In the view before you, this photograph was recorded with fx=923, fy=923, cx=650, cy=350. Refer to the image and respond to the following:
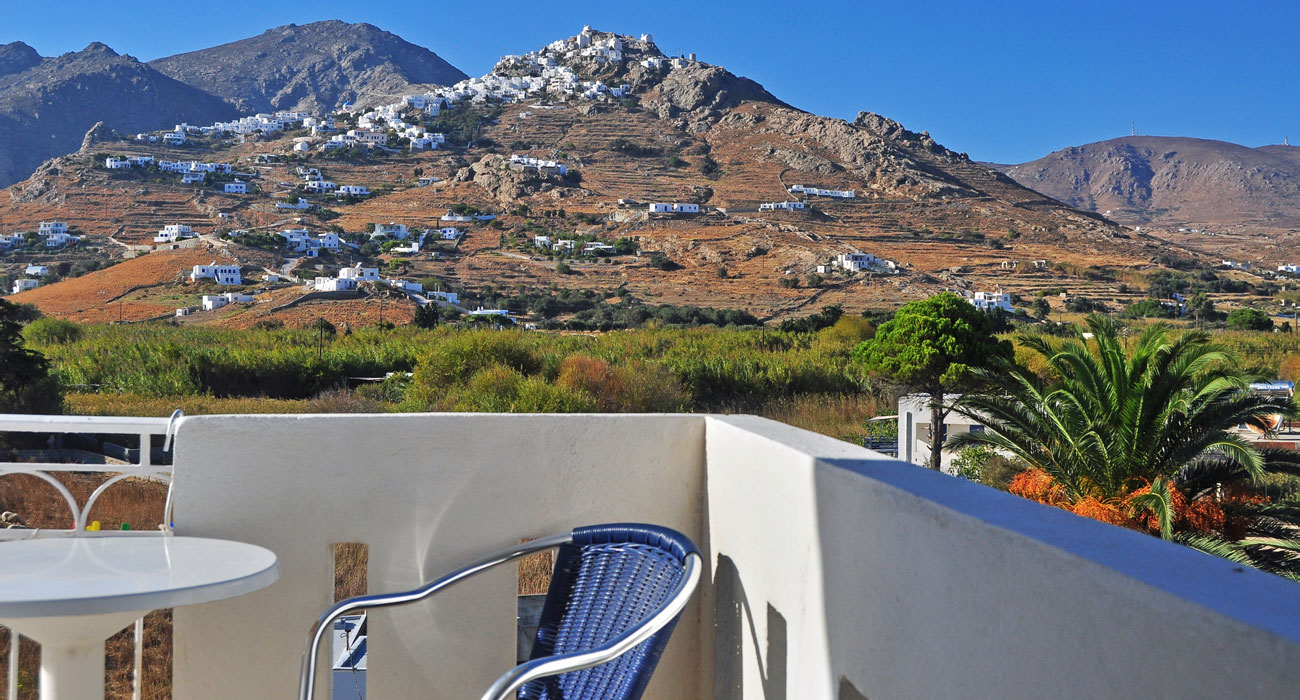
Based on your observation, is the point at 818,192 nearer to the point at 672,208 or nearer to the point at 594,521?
the point at 672,208

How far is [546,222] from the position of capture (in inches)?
1997

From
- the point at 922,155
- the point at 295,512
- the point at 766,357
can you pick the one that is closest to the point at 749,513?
the point at 295,512

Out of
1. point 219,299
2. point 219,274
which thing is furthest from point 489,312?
point 219,274

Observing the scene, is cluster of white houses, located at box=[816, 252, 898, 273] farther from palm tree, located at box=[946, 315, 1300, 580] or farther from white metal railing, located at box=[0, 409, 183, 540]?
white metal railing, located at box=[0, 409, 183, 540]

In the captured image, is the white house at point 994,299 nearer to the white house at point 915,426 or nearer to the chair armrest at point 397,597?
the white house at point 915,426

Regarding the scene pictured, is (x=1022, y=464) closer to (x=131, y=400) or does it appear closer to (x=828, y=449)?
(x=828, y=449)

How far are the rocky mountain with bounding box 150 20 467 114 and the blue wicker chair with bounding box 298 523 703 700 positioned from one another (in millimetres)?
103604

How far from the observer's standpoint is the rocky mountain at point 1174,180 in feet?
306

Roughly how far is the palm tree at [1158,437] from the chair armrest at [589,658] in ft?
14.7

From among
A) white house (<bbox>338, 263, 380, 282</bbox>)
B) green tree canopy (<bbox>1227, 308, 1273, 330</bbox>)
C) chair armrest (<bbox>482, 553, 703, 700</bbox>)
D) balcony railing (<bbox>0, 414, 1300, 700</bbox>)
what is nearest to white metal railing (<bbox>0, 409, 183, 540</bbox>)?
balcony railing (<bbox>0, 414, 1300, 700</bbox>)

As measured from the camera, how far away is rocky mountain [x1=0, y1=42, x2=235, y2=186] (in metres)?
77.1

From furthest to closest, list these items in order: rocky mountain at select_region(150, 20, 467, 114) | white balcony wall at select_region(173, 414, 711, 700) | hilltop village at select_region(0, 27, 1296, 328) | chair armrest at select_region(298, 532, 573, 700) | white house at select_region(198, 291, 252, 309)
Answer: rocky mountain at select_region(150, 20, 467, 114) < hilltop village at select_region(0, 27, 1296, 328) < white house at select_region(198, 291, 252, 309) < white balcony wall at select_region(173, 414, 711, 700) < chair armrest at select_region(298, 532, 573, 700)

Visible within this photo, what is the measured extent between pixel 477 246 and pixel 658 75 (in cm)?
3227

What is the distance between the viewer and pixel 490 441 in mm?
1875
